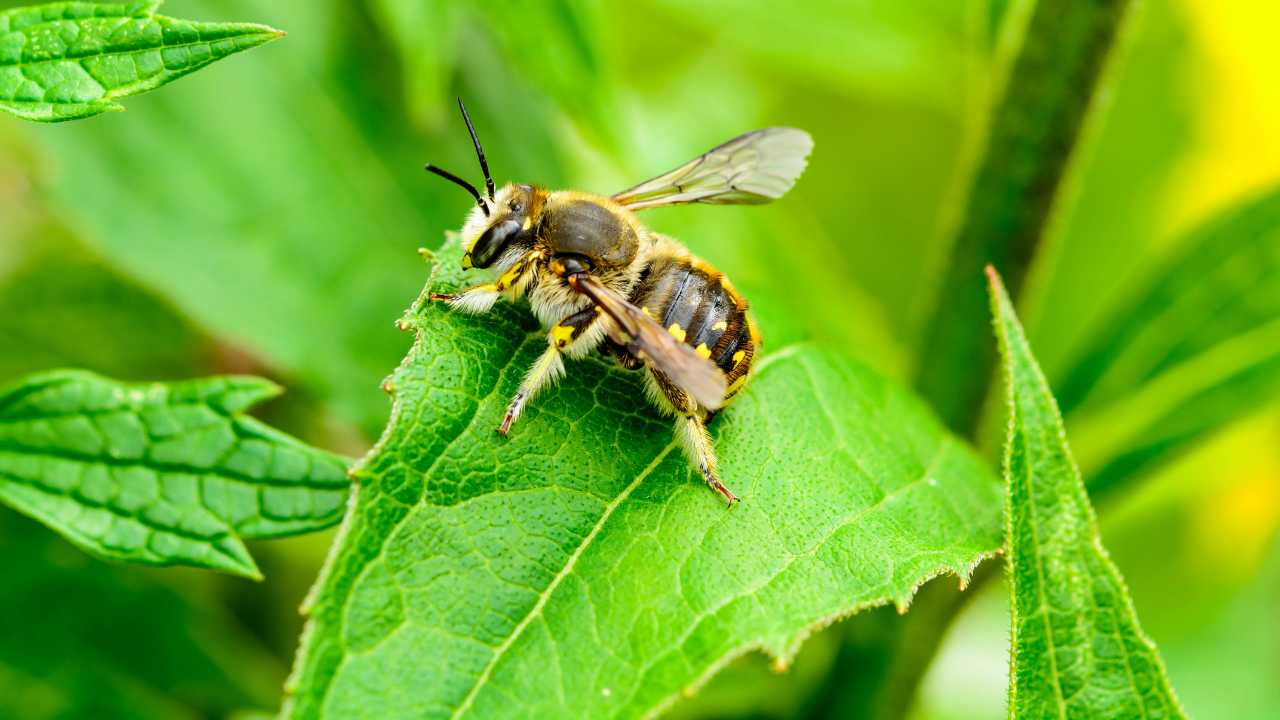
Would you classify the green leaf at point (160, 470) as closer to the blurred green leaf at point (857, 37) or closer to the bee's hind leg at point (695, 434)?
the bee's hind leg at point (695, 434)

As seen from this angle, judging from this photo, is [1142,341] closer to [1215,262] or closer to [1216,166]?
[1215,262]

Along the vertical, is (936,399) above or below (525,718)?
above

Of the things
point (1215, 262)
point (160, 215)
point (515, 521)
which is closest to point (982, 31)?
point (1215, 262)

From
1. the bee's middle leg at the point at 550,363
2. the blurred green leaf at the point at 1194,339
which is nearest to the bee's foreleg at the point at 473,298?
the bee's middle leg at the point at 550,363

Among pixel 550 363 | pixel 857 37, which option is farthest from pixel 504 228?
pixel 857 37

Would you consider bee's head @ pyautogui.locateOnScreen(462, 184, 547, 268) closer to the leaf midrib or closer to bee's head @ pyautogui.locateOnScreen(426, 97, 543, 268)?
bee's head @ pyautogui.locateOnScreen(426, 97, 543, 268)

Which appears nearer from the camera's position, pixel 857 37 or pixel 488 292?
pixel 488 292

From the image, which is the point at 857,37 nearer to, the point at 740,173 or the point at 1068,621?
the point at 740,173
